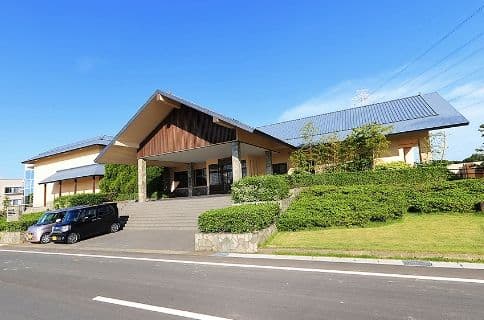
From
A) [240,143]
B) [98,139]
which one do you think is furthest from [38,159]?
[240,143]

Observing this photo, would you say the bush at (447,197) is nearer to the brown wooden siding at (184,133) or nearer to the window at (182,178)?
the brown wooden siding at (184,133)

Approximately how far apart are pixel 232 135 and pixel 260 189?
5.16 m

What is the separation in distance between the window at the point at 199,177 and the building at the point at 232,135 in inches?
12.7

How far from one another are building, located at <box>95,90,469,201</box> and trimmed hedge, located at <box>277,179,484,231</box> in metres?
5.50

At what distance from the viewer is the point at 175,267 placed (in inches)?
349

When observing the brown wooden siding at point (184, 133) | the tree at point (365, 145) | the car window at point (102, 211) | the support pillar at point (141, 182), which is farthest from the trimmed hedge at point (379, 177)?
the support pillar at point (141, 182)

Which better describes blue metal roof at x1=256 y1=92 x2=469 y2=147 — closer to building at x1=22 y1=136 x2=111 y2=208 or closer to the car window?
the car window

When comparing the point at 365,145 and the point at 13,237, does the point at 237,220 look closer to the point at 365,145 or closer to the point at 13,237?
the point at 365,145

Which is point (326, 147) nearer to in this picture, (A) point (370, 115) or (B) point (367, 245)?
(A) point (370, 115)

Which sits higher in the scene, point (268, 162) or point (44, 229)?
point (268, 162)

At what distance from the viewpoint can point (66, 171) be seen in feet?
121

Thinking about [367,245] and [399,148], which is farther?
[399,148]

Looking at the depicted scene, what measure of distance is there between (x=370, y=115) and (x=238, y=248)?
19182 mm

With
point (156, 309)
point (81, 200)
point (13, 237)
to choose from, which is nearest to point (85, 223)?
point (13, 237)
